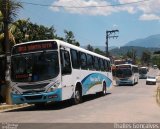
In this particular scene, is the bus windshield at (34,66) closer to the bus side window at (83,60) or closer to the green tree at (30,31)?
the bus side window at (83,60)

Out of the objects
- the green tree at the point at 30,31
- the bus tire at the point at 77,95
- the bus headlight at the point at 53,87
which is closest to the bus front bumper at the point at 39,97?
the bus headlight at the point at 53,87

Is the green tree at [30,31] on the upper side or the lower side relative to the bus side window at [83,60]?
upper

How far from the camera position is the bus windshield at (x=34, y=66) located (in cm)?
1869

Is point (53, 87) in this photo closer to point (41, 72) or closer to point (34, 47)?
point (41, 72)

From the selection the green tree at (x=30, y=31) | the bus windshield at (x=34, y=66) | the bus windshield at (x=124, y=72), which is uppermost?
the green tree at (x=30, y=31)

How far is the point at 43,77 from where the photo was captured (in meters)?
18.6

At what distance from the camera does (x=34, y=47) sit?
63.3 ft

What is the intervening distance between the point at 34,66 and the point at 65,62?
5.29 ft

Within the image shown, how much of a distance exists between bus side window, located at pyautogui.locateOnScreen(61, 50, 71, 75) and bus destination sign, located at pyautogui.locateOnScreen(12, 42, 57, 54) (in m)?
0.66

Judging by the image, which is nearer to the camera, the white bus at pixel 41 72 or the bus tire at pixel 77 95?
the white bus at pixel 41 72

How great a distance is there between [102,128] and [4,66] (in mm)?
13336

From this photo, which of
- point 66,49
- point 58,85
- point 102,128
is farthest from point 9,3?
point 102,128

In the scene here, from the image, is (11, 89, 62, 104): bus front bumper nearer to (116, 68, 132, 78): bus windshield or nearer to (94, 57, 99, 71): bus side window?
(94, 57, 99, 71): bus side window

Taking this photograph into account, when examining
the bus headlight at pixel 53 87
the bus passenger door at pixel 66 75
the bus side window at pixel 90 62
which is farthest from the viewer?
the bus side window at pixel 90 62
